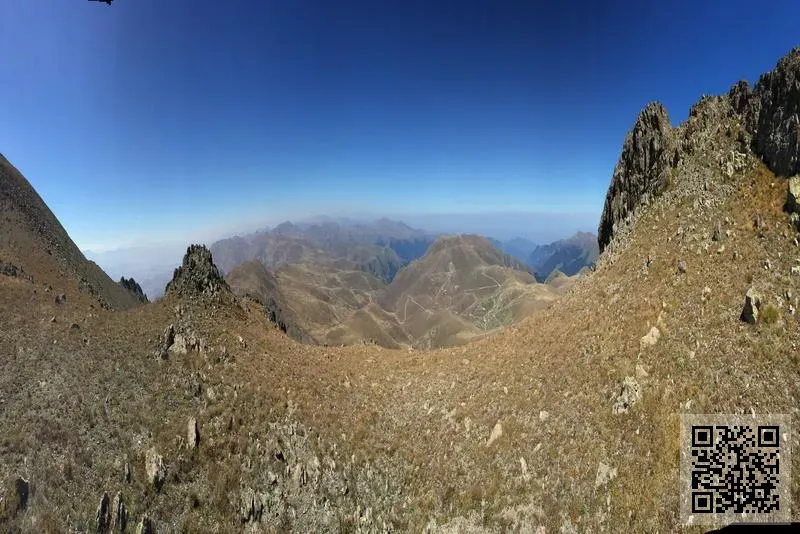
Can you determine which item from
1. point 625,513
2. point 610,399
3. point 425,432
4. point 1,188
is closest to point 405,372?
point 425,432

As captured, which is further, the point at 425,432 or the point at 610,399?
the point at 425,432

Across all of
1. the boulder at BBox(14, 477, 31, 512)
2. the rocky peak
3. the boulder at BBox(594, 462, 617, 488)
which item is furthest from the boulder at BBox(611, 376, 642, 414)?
the rocky peak

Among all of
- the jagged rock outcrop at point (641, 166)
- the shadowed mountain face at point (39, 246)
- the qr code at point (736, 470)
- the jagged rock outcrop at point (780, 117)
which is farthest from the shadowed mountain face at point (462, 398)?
the shadowed mountain face at point (39, 246)

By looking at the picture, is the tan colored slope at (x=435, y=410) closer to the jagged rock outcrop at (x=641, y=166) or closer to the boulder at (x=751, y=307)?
the boulder at (x=751, y=307)

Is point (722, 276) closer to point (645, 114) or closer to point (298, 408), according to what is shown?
point (645, 114)

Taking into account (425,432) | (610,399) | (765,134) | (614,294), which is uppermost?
(765,134)

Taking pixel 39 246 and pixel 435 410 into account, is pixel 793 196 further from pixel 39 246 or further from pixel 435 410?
pixel 39 246
